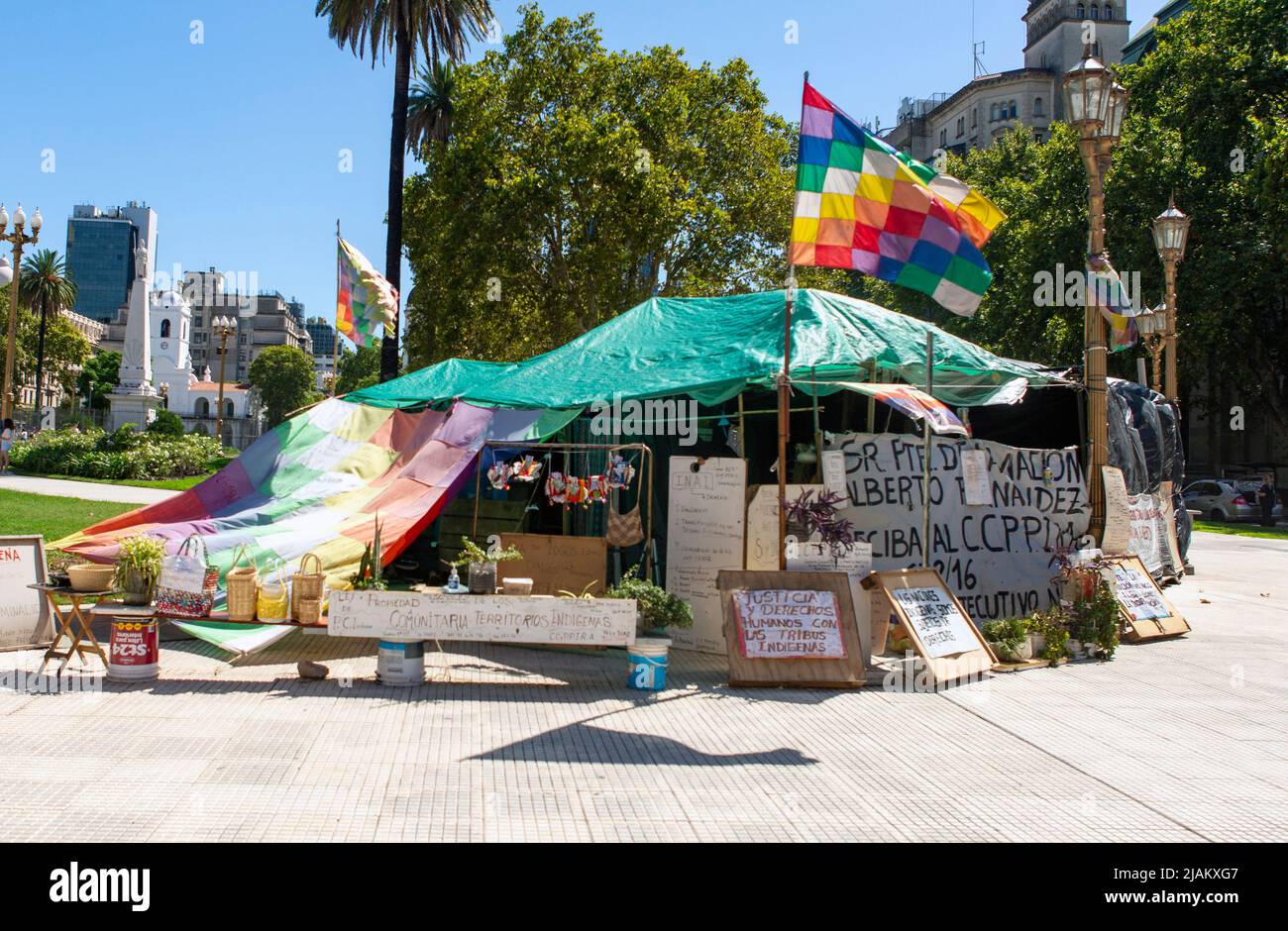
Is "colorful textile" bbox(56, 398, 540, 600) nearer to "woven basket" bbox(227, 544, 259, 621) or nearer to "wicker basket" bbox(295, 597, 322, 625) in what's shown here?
"wicker basket" bbox(295, 597, 322, 625)

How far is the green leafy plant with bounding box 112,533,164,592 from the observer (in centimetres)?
937

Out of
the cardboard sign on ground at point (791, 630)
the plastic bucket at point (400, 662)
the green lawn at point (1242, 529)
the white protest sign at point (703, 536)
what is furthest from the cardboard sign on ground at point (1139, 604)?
the green lawn at point (1242, 529)

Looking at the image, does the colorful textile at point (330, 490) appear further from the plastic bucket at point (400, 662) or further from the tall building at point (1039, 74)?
the tall building at point (1039, 74)

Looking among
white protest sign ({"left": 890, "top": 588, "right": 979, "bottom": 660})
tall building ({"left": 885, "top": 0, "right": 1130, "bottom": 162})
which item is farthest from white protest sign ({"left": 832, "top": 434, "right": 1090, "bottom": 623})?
tall building ({"left": 885, "top": 0, "right": 1130, "bottom": 162})

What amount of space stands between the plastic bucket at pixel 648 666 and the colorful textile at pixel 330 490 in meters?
3.40

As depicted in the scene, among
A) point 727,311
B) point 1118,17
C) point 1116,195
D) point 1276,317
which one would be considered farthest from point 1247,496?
point 1118,17

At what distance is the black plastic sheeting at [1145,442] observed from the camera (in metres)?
15.9

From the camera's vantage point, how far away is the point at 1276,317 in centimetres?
4062

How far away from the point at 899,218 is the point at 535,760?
6430 millimetres

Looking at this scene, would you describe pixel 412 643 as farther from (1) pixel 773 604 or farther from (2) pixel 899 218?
(2) pixel 899 218

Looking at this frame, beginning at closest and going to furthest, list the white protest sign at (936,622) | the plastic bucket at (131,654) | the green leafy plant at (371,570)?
the plastic bucket at (131,654) < the green leafy plant at (371,570) < the white protest sign at (936,622)

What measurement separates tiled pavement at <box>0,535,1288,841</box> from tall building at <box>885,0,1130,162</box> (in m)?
72.5

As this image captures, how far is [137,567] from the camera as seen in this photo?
30.9 ft

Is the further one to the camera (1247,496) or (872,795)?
(1247,496)
